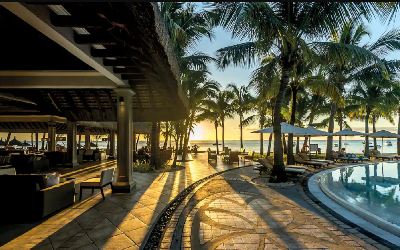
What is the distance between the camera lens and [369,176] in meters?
10.8

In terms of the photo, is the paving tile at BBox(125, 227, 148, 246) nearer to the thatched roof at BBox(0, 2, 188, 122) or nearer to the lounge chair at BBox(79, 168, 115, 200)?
the lounge chair at BBox(79, 168, 115, 200)

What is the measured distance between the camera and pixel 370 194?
7605mm

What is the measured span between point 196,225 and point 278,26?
5497mm

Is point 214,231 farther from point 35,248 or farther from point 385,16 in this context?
point 385,16

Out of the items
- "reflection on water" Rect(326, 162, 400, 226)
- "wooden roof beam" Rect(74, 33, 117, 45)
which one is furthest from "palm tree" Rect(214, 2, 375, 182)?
"wooden roof beam" Rect(74, 33, 117, 45)

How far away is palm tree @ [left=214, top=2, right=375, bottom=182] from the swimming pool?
2.06 meters

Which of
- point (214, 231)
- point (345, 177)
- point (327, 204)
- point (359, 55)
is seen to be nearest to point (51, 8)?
point (214, 231)

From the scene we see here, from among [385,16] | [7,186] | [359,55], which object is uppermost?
[359,55]

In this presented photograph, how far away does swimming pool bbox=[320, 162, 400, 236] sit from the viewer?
476 cm

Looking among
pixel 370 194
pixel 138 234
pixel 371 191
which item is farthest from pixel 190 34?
pixel 371 191

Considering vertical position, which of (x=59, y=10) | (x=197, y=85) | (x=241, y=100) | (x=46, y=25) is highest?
(x=241, y=100)

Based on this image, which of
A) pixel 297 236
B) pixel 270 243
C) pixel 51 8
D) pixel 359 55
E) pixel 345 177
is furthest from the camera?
pixel 345 177

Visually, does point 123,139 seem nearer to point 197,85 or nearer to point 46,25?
point 46,25

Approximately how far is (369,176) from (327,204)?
7123mm
